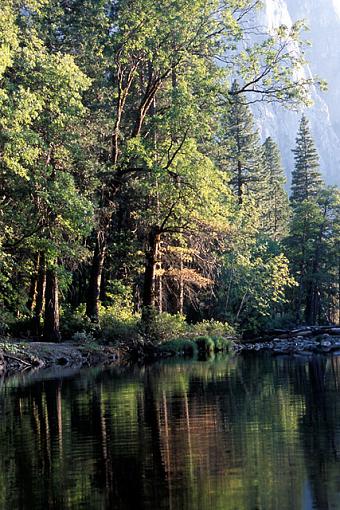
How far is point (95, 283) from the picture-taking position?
29688mm

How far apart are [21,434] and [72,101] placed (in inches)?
568

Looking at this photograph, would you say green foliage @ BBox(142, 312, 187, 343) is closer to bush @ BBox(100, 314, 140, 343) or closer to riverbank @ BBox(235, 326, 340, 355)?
bush @ BBox(100, 314, 140, 343)

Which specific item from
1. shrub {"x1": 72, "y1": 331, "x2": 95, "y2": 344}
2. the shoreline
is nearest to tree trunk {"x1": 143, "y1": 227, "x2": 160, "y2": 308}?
the shoreline

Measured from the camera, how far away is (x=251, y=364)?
22406 millimetres

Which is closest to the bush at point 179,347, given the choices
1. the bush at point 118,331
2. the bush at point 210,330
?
the bush at point 118,331

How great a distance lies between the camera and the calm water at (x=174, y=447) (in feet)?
19.6

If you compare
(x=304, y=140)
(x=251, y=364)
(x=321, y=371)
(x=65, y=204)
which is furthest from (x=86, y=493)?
(x=304, y=140)

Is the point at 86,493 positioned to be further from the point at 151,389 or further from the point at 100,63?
the point at 100,63

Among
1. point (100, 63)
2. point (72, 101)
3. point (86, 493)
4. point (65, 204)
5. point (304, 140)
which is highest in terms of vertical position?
point (304, 140)

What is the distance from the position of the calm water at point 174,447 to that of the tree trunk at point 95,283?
1392 cm

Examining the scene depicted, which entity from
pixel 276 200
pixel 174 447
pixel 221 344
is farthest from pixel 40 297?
pixel 276 200

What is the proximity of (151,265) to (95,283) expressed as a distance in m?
A: 2.66

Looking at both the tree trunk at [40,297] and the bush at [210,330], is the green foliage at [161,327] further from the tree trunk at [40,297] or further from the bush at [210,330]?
the tree trunk at [40,297]

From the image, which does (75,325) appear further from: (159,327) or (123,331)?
(159,327)
